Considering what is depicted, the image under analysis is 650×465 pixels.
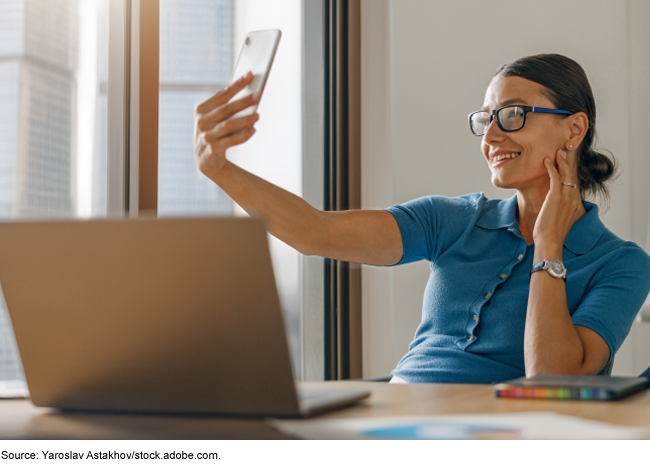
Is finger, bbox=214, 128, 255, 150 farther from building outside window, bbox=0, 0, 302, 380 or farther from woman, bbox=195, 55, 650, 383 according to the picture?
building outside window, bbox=0, 0, 302, 380

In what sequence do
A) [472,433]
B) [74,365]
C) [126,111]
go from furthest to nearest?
1. [126,111]
2. [74,365]
3. [472,433]

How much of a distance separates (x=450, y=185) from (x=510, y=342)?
1.23m

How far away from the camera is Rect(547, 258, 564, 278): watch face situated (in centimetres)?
125

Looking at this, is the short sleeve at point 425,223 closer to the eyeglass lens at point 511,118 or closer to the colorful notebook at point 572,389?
the eyeglass lens at point 511,118

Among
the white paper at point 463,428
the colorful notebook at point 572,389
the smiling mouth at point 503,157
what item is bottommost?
the colorful notebook at point 572,389

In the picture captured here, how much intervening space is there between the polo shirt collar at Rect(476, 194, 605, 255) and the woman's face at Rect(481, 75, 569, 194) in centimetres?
7

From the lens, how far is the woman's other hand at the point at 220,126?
3.71 ft

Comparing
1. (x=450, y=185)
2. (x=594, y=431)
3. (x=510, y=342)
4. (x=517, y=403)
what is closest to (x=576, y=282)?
(x=510, y=342)

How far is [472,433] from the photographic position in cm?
51

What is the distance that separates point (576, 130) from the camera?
1.56 meters

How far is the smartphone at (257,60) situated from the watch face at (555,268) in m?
0.69

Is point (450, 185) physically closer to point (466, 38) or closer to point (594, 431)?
point (466, 38)

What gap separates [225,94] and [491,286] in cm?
71

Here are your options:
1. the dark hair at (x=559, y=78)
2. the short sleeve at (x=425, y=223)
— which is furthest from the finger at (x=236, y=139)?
the dark hair at (x=559, y=78)
